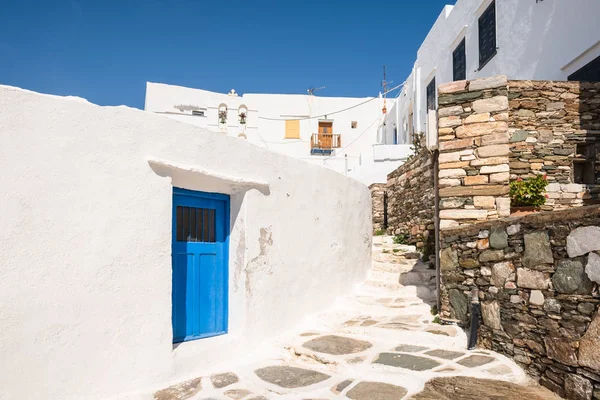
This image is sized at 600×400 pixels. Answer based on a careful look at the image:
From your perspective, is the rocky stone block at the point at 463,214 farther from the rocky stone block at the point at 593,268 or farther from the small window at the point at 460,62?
the small window at the point at 460,62

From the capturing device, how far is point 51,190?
329 centimetres

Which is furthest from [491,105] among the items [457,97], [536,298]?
[536,298]

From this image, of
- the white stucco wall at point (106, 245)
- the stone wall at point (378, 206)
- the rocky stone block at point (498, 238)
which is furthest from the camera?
the stone wall at point (378, 206)

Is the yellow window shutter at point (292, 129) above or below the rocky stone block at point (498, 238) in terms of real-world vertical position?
above

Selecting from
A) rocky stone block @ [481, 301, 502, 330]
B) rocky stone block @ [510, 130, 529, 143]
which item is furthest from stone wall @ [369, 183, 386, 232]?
rocky stone block @ [481, 301, 502, 330]

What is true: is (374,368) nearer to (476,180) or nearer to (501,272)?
(501,272)

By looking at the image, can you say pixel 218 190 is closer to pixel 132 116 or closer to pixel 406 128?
pixel 132 116

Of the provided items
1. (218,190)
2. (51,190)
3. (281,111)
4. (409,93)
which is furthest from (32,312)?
(281,111)

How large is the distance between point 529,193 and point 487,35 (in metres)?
6.06

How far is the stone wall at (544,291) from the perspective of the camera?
3.47 m

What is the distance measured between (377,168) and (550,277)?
42.9ft

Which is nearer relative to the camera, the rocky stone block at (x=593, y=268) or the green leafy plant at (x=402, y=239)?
the rocky stone block at (x=593, y=268)

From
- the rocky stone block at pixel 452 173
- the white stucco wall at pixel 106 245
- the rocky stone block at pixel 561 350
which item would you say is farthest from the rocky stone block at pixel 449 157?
the rocky stone block at pixel 561 350

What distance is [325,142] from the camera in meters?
24.7
